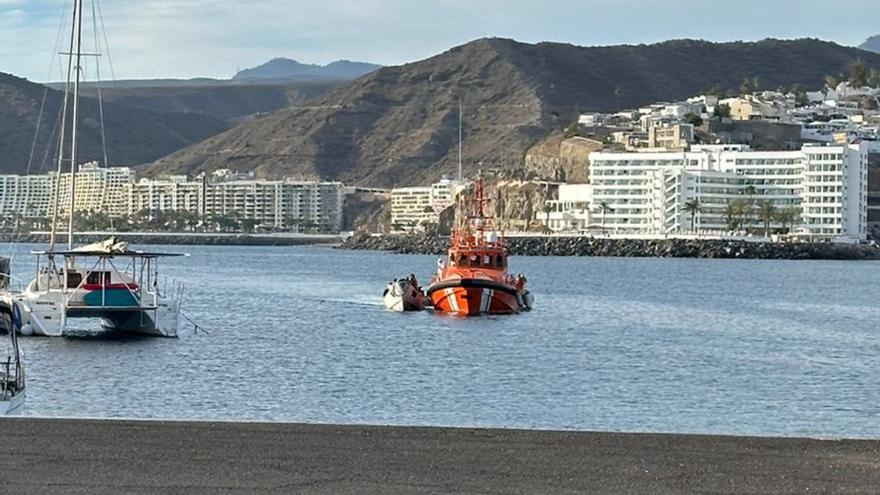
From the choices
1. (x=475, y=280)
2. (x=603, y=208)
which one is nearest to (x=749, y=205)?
(x=603, y=208)

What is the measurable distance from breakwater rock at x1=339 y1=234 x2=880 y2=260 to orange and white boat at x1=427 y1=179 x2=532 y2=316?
103772mm

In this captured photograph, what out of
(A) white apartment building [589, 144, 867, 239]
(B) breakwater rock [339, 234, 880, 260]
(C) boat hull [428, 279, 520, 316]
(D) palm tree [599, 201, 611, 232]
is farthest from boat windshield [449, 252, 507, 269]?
(D) palm tree [599, 201, 611, 232]

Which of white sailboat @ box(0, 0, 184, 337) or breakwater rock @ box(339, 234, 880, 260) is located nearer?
white sailboat @ box(0, 0, 184, 337)

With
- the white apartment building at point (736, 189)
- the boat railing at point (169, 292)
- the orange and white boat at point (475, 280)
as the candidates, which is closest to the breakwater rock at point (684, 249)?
the white apartment building at point (736, 189)

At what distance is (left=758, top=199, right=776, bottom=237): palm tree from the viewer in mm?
181125

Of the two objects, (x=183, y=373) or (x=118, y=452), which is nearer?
(x=118, y=452)

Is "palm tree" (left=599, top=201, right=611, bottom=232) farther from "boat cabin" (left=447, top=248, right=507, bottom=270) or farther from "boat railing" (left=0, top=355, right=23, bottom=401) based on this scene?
"boat railing" (left=0, top=355, right=23, bottom=401)

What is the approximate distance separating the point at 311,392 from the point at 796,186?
523 ft

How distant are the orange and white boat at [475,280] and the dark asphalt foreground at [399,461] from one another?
146ft

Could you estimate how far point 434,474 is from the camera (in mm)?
13383

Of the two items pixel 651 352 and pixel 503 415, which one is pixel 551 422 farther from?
pixel 651 352

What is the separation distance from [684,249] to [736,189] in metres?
21.5

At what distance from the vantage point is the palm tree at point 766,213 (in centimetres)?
18112

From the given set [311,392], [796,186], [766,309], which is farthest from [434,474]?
[796,186]
